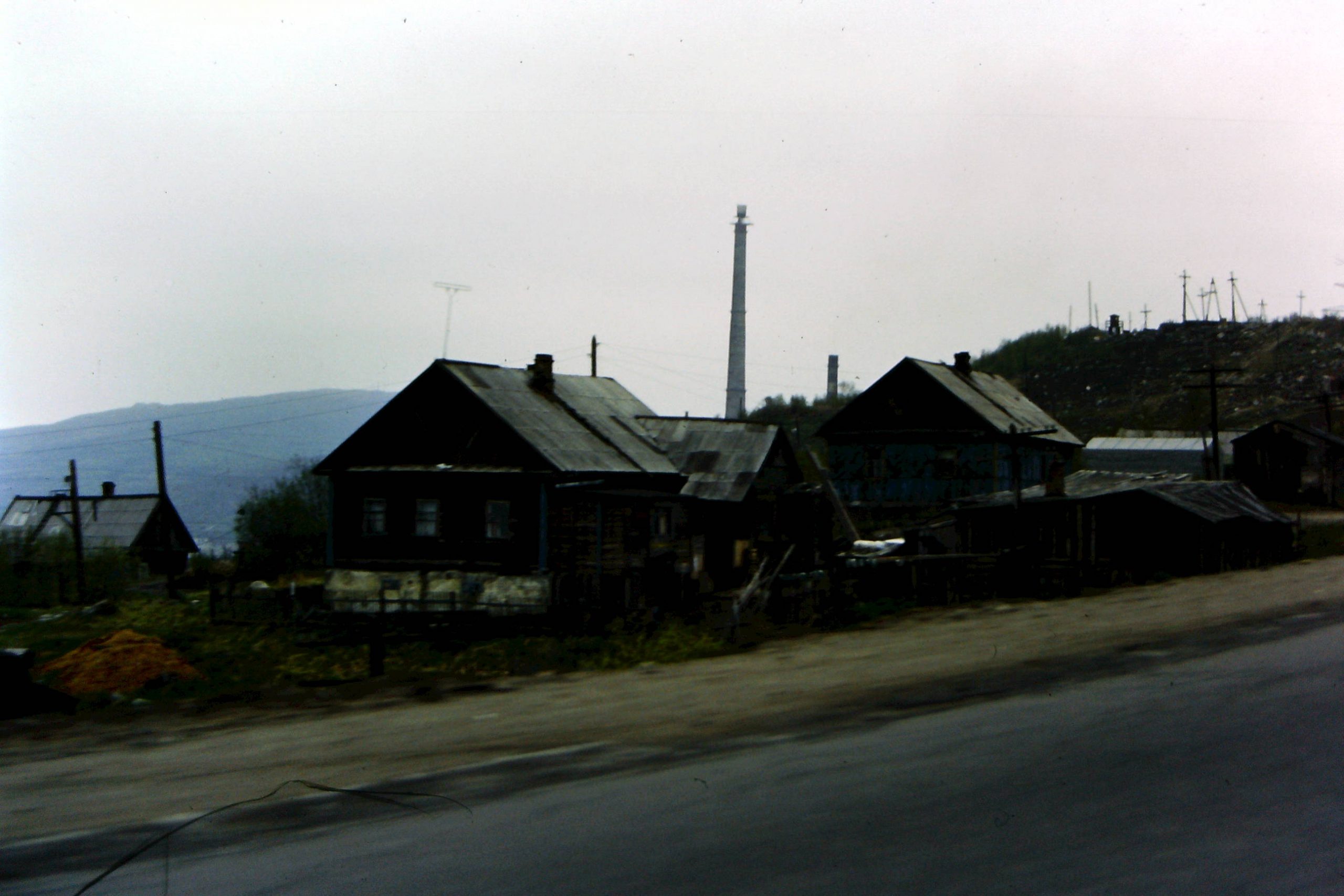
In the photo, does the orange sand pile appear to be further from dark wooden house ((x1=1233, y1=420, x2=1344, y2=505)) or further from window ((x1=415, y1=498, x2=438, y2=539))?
dark wooden house ((x1=1233, y1=420, x2=1344, y2=505))

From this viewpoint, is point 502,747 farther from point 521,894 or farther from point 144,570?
point 144,570

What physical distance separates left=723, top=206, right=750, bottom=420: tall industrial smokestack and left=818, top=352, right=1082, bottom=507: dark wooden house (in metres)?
18.7

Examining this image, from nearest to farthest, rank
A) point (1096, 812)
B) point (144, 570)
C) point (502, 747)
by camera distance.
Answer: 1. point (1096, 812)
2. point (502, 747)
3. point (144, 570)

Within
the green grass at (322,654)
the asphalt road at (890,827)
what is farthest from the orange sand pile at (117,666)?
the asphalt road at (890,827)

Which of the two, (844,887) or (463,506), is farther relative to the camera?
(463,506)

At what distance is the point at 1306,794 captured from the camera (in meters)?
11.6

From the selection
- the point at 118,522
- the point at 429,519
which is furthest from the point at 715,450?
the point at 118,522

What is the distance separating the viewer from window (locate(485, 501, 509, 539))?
33219mm

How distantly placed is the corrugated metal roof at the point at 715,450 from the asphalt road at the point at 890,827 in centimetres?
2278

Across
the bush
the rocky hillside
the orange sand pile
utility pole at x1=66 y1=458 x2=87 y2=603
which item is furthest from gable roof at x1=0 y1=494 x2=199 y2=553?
the rocky hillside

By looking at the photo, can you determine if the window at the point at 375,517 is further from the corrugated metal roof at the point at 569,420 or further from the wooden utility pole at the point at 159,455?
the wooden utility pole at the point at 159,455

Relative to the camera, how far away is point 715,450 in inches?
1526

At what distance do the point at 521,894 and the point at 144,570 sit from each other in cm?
5221

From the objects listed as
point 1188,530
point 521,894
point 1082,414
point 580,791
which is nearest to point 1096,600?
point 1188,530
